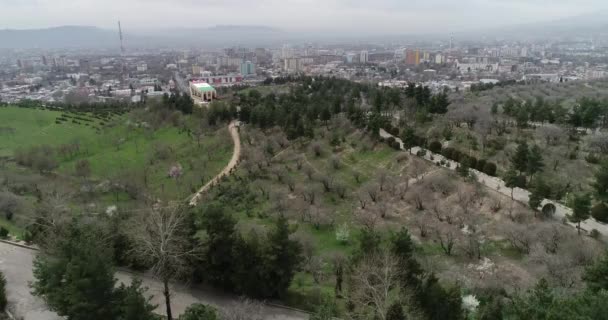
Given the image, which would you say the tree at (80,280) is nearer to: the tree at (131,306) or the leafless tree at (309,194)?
the tree at (131,306)

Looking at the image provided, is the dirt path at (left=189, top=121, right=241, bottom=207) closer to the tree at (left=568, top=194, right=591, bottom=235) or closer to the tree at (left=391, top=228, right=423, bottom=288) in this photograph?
the tree at (left=391, top=228, right=423, bottom=288)

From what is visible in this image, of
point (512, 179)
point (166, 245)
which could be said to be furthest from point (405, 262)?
point (512, 179)

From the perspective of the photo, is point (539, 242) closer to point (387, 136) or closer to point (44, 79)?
point (387, 136)

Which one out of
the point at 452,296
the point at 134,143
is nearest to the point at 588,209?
the point at 452,296

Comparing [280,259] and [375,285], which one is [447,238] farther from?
[280,259]

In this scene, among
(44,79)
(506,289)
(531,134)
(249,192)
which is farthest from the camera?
(44,79)
